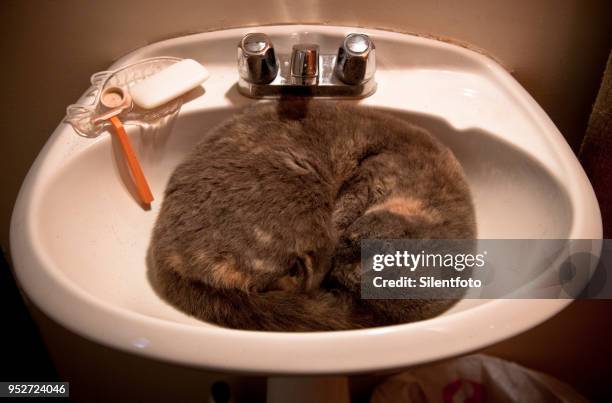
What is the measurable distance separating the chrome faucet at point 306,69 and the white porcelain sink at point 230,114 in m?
0.03

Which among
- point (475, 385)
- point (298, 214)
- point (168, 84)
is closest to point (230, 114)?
point (168, 84)

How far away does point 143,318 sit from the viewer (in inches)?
15.1

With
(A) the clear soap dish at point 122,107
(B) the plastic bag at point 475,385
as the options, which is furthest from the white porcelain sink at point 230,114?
(B) the plastic bag at point 475,385

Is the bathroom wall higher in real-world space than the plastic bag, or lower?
higher

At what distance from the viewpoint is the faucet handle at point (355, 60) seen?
21.8 inches

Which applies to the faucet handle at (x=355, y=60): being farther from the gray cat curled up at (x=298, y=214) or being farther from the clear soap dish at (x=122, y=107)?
the clear soap dish at (x=122, y=107)

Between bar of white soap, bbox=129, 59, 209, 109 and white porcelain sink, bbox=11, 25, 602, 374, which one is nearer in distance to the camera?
white porcelain sink, bbox=11, 25, 602, 374

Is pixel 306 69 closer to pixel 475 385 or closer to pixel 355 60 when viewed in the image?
pixel 355 60

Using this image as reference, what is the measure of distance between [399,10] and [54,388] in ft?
2.84

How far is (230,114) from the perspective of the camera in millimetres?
626

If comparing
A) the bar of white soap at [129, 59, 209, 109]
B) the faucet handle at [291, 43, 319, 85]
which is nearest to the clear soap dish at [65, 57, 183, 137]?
the bar of white soap at [129, 59, 209, 109]

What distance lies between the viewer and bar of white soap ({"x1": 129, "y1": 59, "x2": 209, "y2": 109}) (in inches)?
23.2

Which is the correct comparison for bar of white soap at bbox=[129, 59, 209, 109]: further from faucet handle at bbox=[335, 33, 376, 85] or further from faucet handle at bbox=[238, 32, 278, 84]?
faucet handle at bbox=[335, 33, 376, 85]

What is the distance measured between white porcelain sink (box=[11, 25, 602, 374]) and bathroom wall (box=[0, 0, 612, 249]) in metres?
0.02
